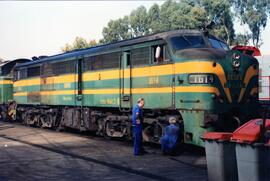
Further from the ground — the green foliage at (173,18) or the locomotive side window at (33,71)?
the green foliage at (173,18)

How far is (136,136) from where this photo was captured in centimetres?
1234

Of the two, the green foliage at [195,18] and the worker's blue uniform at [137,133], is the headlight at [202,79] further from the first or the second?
the green foliage at [195,18]

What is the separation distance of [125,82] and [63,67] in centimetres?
589

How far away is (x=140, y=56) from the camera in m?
13.8

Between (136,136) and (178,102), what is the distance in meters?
1.57

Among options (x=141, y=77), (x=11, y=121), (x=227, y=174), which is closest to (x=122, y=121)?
(x=141, y=77)

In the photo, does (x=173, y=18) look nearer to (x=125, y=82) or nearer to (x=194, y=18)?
(x=194, y=18)

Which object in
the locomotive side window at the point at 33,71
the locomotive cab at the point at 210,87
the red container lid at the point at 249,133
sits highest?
the locomotive side window at the point at 33,71

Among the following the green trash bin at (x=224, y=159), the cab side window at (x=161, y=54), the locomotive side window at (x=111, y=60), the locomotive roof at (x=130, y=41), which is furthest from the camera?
the locomotive side window at (x=111, y=60)

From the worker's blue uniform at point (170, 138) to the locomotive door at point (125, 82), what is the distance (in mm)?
2663

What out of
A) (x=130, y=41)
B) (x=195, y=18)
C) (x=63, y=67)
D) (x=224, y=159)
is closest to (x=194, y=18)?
(x=195, y=18)

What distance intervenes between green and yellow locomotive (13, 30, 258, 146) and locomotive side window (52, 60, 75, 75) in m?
0.14

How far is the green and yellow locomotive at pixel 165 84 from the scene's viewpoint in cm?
1174

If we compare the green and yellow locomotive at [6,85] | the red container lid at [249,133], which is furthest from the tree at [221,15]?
the red container lid at [249,133]
